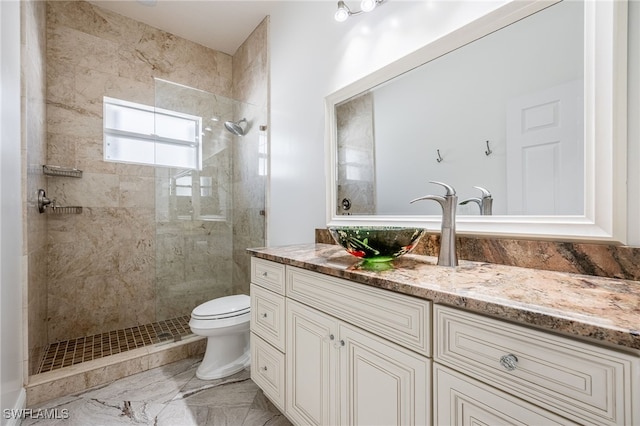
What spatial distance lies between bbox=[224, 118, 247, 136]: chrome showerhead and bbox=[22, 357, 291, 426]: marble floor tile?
189cm

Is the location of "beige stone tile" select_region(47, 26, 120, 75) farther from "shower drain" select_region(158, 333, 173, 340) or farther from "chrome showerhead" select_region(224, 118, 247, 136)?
"shower drain" select_region(158, 333, 173, 340)

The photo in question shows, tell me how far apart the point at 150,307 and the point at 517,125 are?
2.92 metres

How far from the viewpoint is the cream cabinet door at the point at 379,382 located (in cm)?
74

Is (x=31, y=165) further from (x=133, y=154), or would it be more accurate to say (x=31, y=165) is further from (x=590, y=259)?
(x=590, y=259)

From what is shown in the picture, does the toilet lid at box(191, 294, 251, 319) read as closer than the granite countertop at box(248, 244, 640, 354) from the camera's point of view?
No

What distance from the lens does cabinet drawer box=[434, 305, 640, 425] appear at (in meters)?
0.46

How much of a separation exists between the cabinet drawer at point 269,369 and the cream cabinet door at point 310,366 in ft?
0.20

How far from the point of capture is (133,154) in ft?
8.10

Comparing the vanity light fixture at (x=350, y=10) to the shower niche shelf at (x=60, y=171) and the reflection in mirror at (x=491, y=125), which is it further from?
the shower niche shelf at (x=60, y=171)

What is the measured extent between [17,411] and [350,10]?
267 cm

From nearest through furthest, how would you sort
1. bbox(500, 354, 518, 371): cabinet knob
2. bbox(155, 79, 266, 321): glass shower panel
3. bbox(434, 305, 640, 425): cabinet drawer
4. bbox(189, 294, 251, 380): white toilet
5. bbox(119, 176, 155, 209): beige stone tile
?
1. bbox(434, 305, 640, 425): cabinet drawer
2. bbox(500, 354, 518, 371): cabinet knob
3. bbox(189, 294, 251, 380): white toilet
4. bbox(155, 79, 266, 321): glass shower panel
5. bbox(119, 176, 155, 209): beige stone tile

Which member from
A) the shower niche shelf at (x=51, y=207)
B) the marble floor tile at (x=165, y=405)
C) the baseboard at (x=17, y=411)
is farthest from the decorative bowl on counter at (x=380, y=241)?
the shower niche shelf at (x=51, y=207)

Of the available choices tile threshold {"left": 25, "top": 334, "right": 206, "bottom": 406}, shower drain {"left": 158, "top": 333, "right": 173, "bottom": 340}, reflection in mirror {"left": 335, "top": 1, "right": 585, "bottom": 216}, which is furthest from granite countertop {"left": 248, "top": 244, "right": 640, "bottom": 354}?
shower drain {"left": 158, "top": 333, "right": 173, "bottom": 340}

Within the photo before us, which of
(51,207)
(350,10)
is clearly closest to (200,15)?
(350,10)
